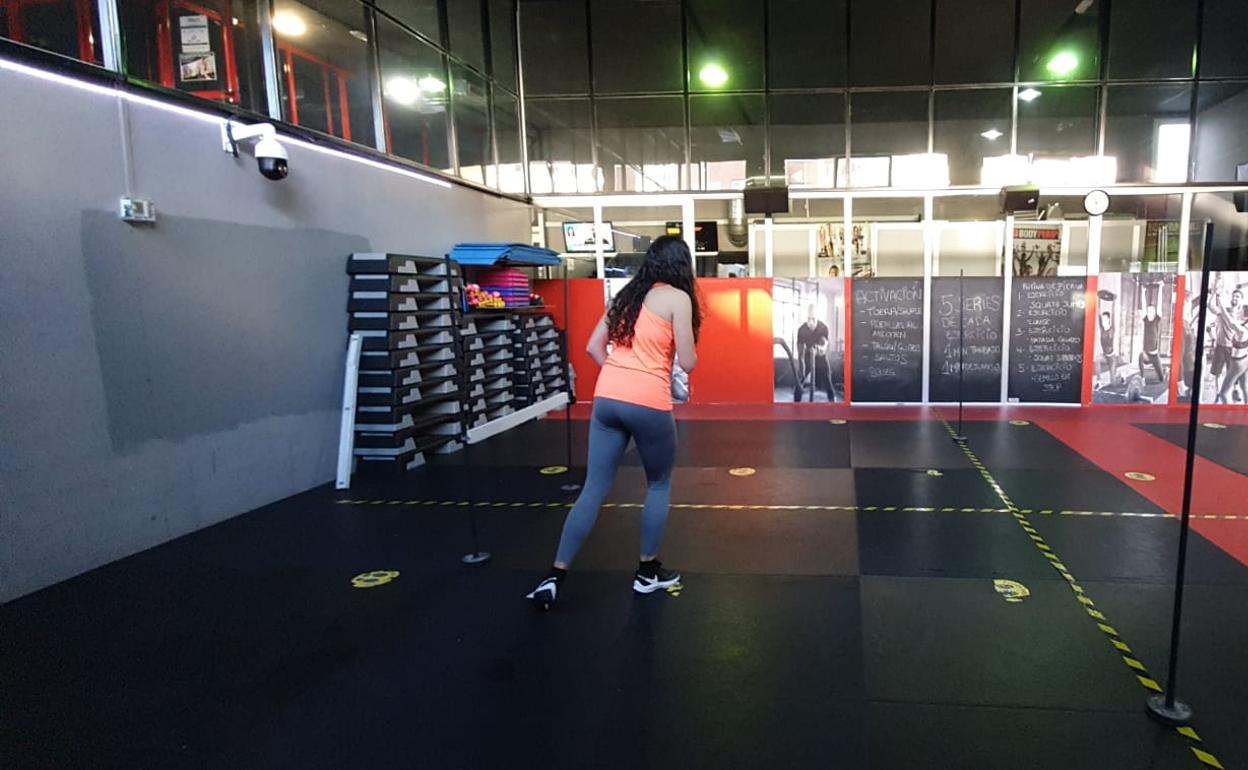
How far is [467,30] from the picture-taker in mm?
8664

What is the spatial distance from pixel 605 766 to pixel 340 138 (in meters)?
5.51

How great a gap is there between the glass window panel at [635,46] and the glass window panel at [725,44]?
23 cm

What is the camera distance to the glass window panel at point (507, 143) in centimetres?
922

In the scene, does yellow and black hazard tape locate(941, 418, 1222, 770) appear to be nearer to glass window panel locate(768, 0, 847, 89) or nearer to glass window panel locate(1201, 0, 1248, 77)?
glass window panel locate(768, 0, 847, 89)

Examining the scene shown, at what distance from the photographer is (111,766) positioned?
88.2 inches

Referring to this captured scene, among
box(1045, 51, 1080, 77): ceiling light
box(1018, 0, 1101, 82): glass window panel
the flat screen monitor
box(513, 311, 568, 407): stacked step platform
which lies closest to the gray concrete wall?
box(513, 311, 568, 407): stacked step platform

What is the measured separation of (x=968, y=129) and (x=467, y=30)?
667 cm

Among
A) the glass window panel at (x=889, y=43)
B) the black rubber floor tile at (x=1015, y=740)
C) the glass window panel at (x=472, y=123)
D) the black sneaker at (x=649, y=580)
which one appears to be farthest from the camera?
the glass window panel at (x=889, y=43)

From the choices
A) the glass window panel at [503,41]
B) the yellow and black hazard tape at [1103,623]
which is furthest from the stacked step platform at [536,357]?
the yellow and black hazard tape at [1103,623]

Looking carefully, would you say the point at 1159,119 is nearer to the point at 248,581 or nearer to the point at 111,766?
the point at 248,581

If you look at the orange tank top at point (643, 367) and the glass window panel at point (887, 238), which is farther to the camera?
the glass window panel at point (887, 238)

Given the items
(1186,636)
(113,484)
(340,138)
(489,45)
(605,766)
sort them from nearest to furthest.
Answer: (605,766) → (1186,636) → (113,484) → (340,138) → (489,45)

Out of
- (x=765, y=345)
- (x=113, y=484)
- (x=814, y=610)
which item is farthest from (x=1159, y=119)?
(x=113, y=484)

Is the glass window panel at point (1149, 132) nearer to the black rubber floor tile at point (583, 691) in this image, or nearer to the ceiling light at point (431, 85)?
the ceiling light at point (431, 85)
